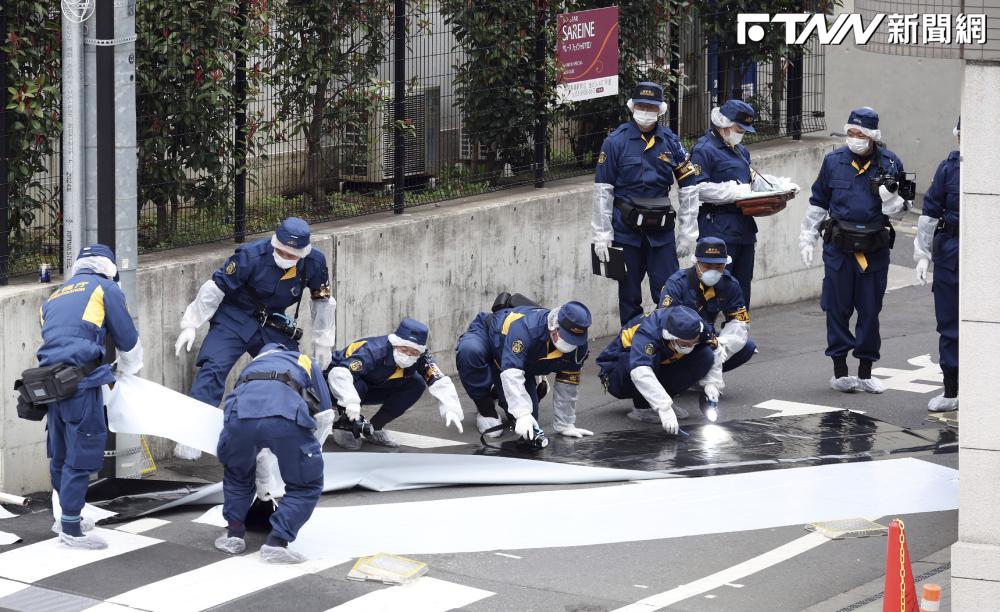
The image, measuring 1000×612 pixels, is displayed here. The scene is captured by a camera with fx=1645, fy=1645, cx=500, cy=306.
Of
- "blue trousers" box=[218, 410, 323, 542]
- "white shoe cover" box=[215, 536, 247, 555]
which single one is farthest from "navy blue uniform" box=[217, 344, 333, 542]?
"white shoe cover" box=[215, 536, 247, 555]

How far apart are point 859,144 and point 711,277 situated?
1824mm

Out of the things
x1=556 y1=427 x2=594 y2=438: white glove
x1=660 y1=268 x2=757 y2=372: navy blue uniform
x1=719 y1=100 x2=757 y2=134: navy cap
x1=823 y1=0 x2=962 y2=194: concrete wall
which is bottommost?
x1=556 y1=427 x2=594 y2=438: white glove

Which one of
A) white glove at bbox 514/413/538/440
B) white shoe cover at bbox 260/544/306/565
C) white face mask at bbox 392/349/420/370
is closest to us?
white shoe cover at bbox 260/544/306/565

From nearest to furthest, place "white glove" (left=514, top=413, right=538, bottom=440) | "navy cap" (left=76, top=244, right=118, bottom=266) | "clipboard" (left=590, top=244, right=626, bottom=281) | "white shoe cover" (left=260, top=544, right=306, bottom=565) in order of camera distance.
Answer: "white shoe cover" (left=260, top=544, right=306, bottom=565)
"navy cap" (left=76, top=244, right=118, bottom=266)
"white glove" (left=514, top=413, right=538, bottom=440)
"clipboard" (left=590, top=244, right=626, bottom=281)

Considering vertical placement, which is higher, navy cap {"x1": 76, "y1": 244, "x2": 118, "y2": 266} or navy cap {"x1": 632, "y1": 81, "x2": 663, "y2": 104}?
navy cap {"x1": 632, "y1": 81, "x2": 663, "y2": 104}

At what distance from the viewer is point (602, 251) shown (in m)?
13.1

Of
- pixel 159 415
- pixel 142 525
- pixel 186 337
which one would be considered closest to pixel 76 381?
pixel 159 415

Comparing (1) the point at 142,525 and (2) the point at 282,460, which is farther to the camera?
(1) the point at 142,525

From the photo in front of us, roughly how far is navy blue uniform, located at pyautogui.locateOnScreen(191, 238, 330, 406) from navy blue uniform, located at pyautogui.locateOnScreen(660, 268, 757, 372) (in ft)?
8.80

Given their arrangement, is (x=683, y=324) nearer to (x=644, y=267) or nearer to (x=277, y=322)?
(x=644, y=267)

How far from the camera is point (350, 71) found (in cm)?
1313

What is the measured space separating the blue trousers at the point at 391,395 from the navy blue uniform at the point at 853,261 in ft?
12.1

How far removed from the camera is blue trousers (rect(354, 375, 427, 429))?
1126 centimetres

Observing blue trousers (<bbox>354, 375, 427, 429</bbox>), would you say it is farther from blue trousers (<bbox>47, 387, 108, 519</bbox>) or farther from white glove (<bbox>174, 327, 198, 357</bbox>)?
blue trousers (<bbox>47, 387, 108, 519</bbox>)
